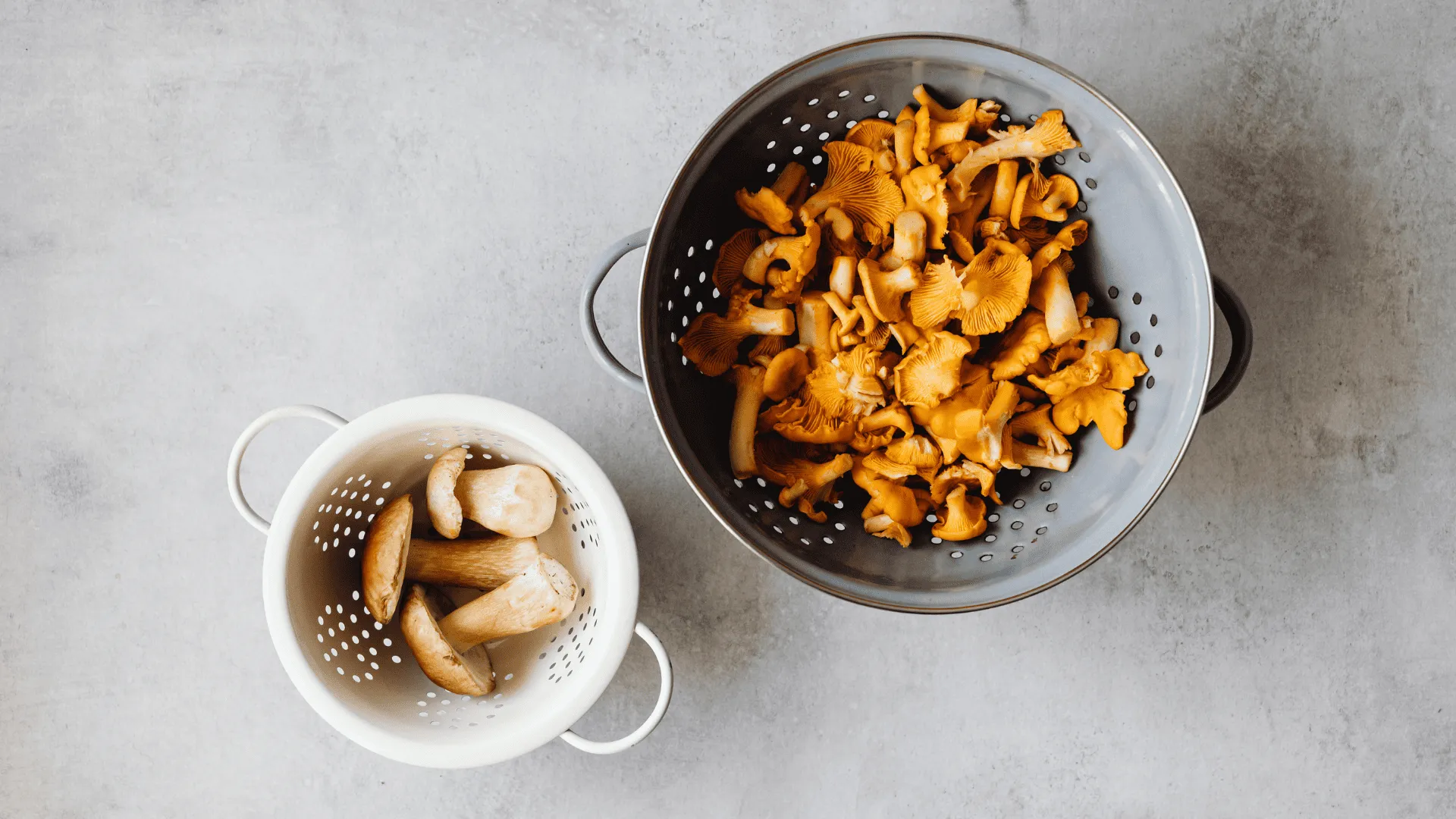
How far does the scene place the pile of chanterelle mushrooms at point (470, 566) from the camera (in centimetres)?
89

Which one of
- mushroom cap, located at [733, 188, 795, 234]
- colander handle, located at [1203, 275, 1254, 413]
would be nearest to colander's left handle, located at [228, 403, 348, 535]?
mushroom cap, located at [733, 188, 795, 234]

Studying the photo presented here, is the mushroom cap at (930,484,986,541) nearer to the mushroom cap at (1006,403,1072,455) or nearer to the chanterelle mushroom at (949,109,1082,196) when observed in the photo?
the mushroom cap at (1006,403,1072,455)

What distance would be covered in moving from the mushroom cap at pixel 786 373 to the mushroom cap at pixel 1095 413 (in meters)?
0.27

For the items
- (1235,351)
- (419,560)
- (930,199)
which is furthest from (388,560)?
(1235,351)

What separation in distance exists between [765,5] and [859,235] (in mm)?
335

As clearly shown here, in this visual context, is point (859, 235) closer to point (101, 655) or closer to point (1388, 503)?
point (1388, 503)

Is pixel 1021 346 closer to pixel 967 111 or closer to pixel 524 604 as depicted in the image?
pixel 967 111

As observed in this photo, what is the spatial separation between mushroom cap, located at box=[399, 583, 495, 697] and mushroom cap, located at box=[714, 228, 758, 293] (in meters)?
0.47

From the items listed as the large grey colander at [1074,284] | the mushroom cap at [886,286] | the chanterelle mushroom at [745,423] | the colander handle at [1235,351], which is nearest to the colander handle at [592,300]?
the large grey colander at [1074,284]

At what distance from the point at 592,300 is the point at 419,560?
1.13 ft

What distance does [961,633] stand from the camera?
108 cm

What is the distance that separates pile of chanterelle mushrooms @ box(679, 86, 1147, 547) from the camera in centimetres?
87

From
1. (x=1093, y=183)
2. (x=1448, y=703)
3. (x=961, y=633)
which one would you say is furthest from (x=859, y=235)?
(x=1448, y=703)

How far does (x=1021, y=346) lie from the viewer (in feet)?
2.98
